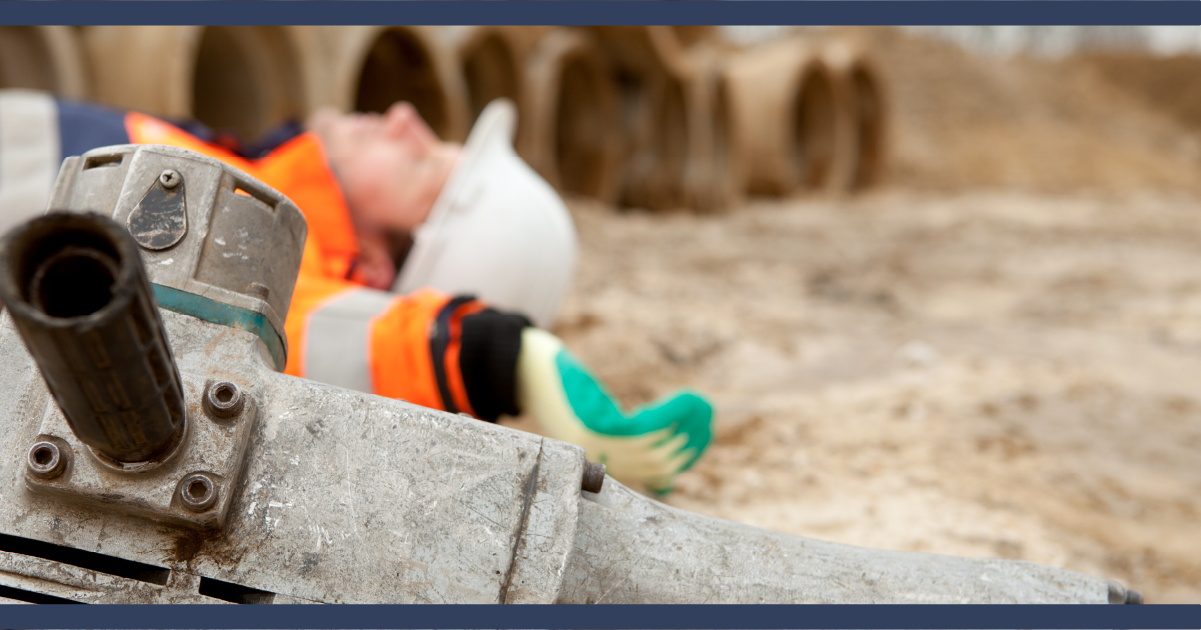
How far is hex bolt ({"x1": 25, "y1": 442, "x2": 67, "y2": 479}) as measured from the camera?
2.32ft

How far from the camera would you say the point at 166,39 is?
3316mm

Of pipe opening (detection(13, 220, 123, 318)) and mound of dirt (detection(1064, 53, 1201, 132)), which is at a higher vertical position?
mound of dirt (detection(1064, 53, 1201, 132))

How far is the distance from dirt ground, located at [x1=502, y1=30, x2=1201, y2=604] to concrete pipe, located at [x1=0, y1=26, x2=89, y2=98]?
7.17 feet

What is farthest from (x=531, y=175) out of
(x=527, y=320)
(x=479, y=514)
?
(x=479, y=514)

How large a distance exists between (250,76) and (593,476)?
13.2 ft

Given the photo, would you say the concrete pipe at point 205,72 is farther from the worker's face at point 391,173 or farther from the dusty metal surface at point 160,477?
the dusty metal surface at point 160,477

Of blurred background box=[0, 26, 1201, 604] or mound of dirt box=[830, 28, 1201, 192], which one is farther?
mound of dirt box=[830, 28, 1201, 192]

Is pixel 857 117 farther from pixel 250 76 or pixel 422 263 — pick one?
pixel 422 263

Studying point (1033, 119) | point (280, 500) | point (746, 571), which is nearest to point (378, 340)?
point (280, 500)

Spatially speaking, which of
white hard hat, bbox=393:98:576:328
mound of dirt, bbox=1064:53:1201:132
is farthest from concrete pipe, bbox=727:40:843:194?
mound of dirt, bbox=1064:53:1201:132

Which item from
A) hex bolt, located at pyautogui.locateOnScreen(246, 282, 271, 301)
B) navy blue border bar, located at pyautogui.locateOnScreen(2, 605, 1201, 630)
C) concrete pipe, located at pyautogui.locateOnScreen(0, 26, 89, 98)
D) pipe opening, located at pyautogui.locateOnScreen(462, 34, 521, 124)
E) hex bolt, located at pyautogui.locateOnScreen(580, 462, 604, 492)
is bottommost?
navy blue border bar, located at pyautogui.locateOnScreen(2, 605, 1201, 630)

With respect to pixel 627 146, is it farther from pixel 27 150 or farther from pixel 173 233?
pixel 173 233

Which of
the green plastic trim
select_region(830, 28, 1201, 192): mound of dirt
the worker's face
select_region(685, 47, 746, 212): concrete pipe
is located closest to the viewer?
the green plastic trim

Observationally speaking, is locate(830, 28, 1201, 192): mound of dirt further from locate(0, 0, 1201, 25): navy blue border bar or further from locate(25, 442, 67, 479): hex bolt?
locate(25, 442, 67, 479): hex bolt
